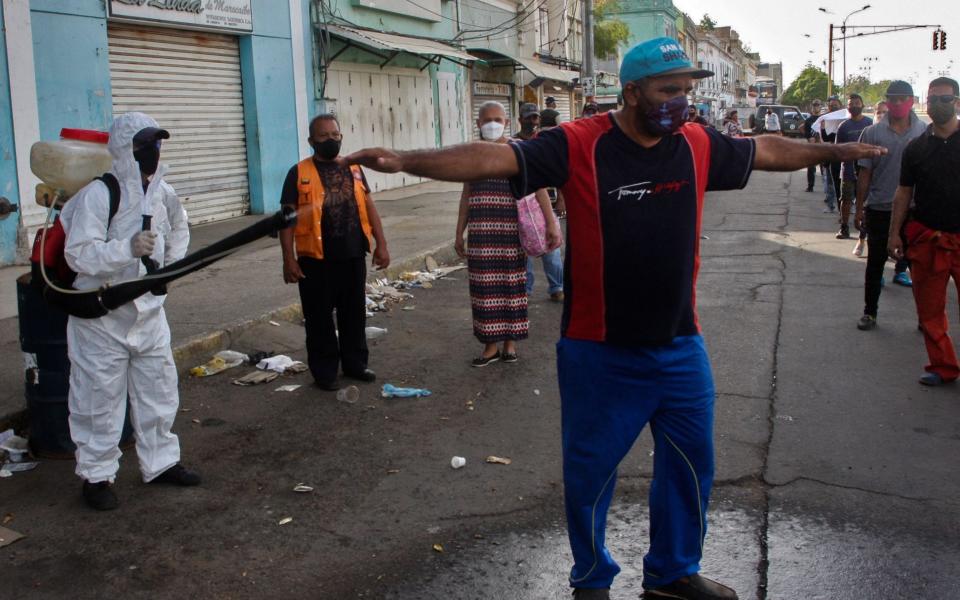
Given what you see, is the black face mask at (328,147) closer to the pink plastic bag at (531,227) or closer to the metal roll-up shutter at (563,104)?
the pink plastic bag at (531,227)

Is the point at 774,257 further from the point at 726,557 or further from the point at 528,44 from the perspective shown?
the point at 528,44

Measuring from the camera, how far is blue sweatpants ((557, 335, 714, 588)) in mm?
3328

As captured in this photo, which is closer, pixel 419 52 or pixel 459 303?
pixel 459 303

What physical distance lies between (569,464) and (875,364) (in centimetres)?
431

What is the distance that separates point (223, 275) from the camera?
33.3ft

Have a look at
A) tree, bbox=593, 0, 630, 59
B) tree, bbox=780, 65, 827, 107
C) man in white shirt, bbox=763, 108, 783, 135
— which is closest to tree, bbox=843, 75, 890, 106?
tree, bbox=780, 65, 827, 107

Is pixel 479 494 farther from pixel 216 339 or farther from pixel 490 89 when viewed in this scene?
pixel 490 89

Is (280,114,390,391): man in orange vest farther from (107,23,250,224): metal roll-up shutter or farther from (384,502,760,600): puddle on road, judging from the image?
(107,23,250,224): metal roll-up shutter


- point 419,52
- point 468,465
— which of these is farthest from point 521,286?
point 419,52

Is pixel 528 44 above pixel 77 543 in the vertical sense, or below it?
above

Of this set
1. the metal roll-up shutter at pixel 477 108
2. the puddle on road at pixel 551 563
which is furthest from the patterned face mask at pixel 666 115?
the metal roll-up shutter at pixel 477 108

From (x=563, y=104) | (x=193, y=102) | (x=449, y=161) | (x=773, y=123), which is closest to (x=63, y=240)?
(x=449, y=161)

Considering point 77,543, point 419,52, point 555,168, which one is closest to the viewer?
point 555,168

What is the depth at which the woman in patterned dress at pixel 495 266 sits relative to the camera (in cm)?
708
